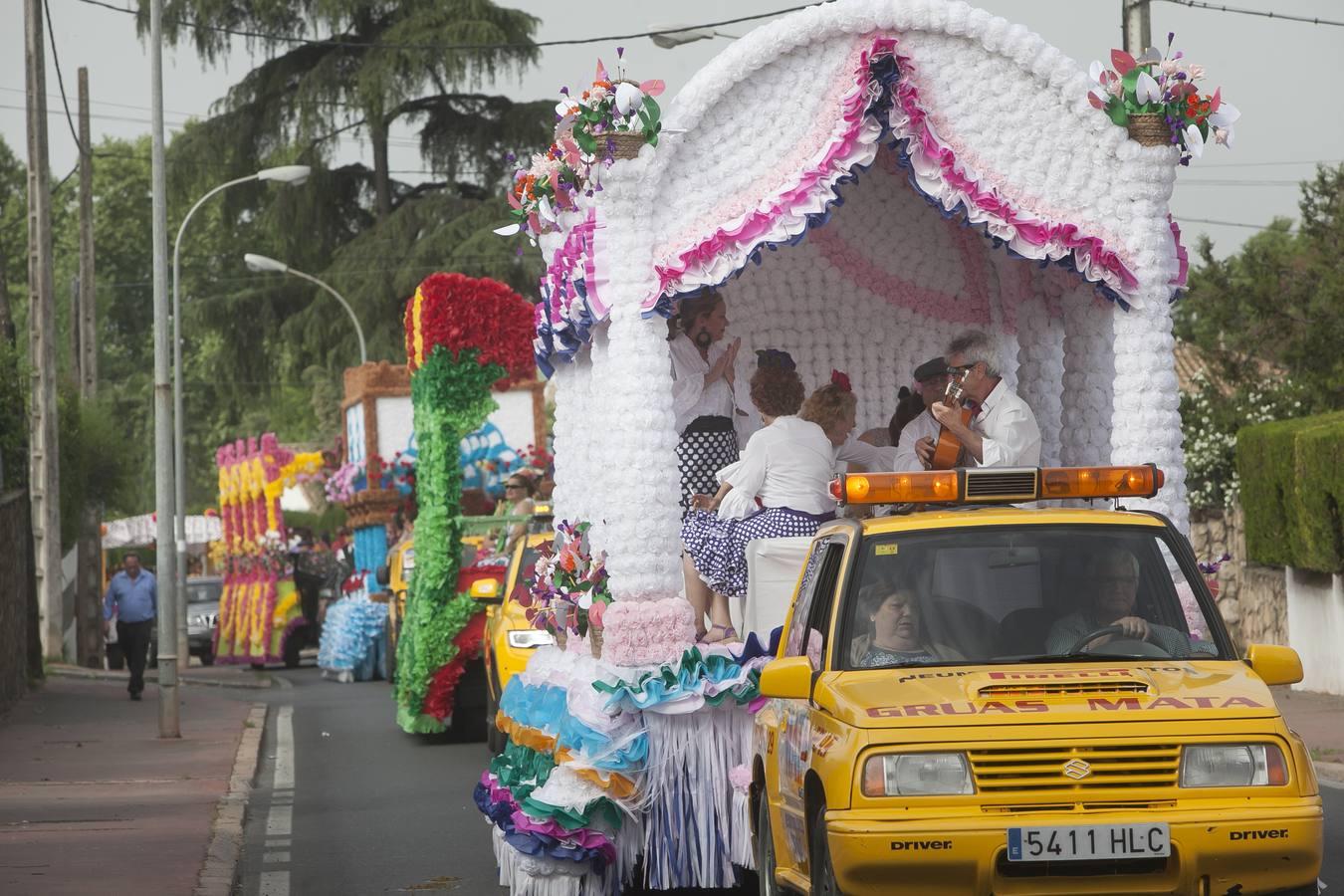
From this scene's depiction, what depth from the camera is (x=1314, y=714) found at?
61.4ft

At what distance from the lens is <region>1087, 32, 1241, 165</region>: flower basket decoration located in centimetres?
1054

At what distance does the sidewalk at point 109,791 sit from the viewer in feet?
37.0

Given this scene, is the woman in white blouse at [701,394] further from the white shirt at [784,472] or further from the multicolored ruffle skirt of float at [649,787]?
the multicolored ruffle skirt of float at [649,787]

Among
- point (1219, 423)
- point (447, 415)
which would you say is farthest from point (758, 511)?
point (1219, 423)

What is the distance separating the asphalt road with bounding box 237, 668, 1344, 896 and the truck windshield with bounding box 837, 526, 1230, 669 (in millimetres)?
2653

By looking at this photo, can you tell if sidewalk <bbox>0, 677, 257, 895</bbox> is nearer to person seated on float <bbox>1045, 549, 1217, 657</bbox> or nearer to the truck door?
the truck door

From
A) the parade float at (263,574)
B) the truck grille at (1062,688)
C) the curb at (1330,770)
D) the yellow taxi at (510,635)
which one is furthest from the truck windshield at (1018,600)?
the parade float at (263,574)

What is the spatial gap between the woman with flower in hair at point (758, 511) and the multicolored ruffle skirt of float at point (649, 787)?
0.84m

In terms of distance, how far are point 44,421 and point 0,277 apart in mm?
2085

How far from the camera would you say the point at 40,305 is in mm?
28938

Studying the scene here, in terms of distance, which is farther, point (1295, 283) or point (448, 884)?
point (1295, 283)

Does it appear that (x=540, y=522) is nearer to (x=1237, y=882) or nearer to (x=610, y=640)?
(x=610, y=640)

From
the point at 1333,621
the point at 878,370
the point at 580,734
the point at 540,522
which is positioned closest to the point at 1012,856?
the point at 580,734

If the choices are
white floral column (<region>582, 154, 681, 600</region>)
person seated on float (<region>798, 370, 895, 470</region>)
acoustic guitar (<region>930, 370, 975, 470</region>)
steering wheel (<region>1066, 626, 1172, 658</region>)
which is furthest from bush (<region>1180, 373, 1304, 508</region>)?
steering wheel (<region>1066, 626, 1172, 658</region>)
